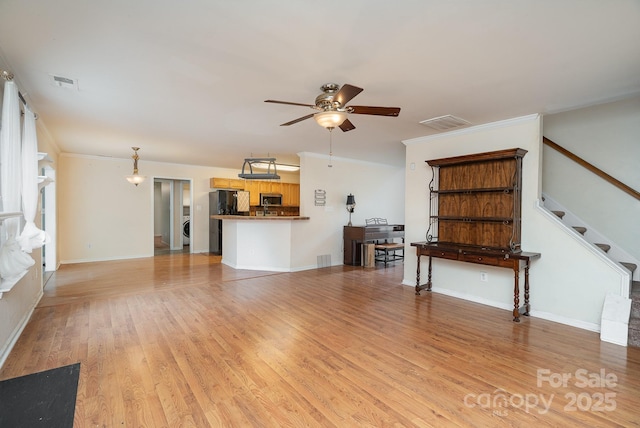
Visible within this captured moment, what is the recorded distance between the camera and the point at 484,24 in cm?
194

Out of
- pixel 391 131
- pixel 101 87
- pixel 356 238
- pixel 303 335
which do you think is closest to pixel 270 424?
pixel 303 335

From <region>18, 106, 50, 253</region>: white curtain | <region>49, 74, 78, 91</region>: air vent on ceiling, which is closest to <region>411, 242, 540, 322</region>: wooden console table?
<region>18, 106, 50, 253</region>: white curtain

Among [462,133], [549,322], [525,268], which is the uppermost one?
[462,133]

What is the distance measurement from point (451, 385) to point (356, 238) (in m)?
4.49

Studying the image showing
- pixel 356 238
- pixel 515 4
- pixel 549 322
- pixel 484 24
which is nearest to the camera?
pixel 515 4

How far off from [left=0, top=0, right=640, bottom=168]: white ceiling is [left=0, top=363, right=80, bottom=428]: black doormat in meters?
2.43

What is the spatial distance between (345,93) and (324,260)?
4.72 metres

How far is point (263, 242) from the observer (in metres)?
6.21

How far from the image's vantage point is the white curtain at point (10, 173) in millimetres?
2250

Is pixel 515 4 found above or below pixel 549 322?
above

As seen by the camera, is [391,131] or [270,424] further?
[391,131]

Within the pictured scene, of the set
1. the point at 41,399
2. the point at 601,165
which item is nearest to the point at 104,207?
the point at 41,399

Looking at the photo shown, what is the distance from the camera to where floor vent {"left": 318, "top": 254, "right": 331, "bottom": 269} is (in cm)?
656

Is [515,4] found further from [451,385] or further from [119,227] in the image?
[119,227]
